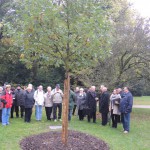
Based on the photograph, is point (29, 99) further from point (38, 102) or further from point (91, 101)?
point (91, 101)

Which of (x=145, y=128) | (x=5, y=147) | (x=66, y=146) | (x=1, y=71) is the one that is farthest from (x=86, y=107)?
(x=1, y=71)

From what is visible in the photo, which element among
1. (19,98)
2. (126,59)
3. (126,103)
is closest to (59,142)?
(126,103)

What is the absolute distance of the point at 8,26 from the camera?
8367 mm

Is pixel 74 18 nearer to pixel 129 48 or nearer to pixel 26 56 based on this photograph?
pixel 26 56

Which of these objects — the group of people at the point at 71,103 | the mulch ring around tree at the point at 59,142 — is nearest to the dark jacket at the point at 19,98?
the group of people at the point at 71,103

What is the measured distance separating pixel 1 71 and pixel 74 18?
77.3 ft

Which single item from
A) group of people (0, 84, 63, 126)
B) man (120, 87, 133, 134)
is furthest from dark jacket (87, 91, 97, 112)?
man (120, 87, 133, 134)

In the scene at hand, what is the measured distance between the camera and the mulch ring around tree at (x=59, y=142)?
8.77m

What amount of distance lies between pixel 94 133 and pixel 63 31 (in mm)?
4995

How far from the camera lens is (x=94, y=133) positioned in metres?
11.3

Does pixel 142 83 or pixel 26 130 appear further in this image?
pixel 142 83

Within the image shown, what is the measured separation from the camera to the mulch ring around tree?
8773mm

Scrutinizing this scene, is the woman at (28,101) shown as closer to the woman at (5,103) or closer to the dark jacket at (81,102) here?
the woman at (5,103)

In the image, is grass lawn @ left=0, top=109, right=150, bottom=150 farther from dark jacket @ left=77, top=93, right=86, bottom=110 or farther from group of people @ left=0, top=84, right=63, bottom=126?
dark jacket @ left=77, top=93, right=86, bottom=110
